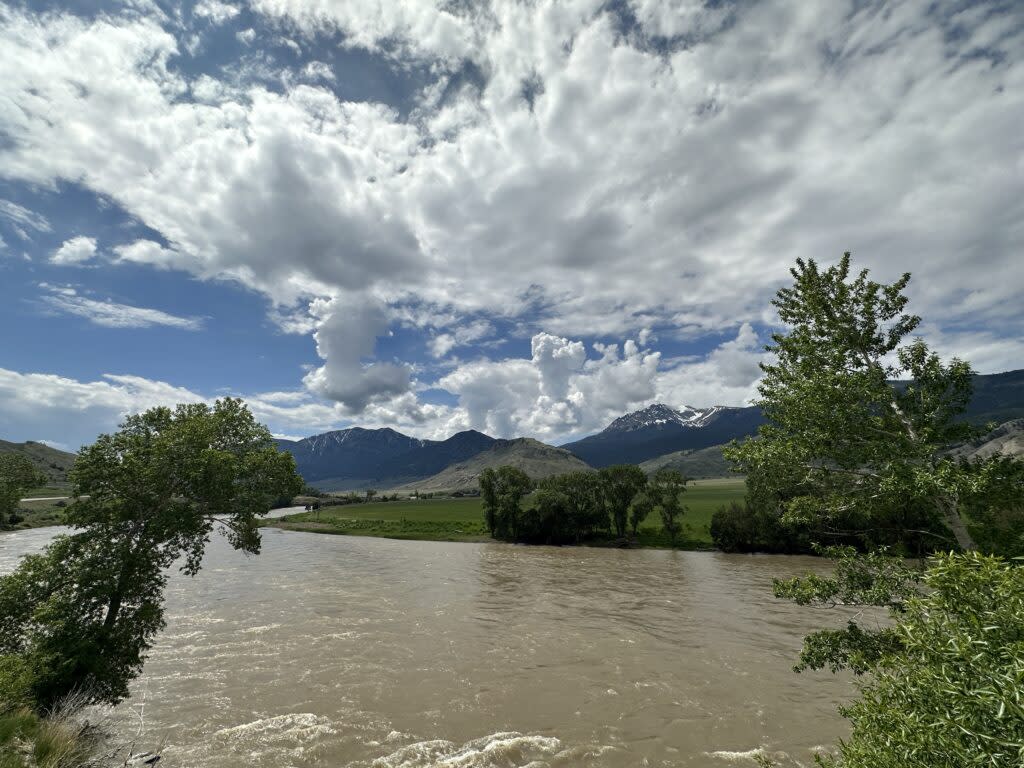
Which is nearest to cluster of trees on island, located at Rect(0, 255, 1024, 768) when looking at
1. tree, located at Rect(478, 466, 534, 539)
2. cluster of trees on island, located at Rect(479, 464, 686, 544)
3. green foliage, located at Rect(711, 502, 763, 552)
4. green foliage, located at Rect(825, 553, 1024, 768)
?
green foliage, located at Rect(825, 553, 1024, 768)

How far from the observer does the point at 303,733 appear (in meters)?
19.1

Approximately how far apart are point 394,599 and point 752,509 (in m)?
59.3

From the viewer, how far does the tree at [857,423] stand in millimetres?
11898

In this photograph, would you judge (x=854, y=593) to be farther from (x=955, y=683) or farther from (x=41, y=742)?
(x=41, y=742)

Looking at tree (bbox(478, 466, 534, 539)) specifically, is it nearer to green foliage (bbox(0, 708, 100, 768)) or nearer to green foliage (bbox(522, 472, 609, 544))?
green foliage (bbox(522, 472, 609, 544))

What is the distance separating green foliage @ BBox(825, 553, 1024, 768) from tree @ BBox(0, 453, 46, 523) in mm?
34599

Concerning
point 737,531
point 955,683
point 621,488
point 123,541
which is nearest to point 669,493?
point 621,488

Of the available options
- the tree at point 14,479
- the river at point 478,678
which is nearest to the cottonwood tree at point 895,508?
the river at point 478,678

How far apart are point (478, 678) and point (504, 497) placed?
65.7 metres

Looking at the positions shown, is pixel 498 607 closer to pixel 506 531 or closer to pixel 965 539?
pixel 965 539

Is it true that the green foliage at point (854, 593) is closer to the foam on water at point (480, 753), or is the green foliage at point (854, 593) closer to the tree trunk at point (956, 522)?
the tree trunk at point (956, 522)

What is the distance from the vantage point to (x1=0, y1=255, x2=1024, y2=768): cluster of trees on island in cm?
646

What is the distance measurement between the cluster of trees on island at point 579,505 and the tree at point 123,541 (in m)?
71.6

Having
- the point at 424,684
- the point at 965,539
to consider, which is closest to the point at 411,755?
the point at 424,684
